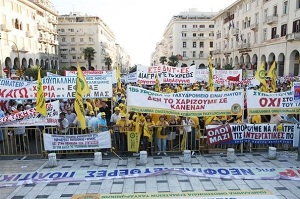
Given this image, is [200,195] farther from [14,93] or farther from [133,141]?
[14,93]

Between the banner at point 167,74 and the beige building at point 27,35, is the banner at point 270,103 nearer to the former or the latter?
the banner at point 167,74

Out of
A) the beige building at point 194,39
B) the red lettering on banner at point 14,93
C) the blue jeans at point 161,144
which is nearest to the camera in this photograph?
the blue jeans at point 161,144

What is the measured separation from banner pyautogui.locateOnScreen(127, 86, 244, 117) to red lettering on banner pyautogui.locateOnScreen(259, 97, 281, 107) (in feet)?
2.50

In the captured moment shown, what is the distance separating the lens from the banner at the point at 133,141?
32.4 ft

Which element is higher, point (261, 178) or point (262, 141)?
point (262, 141)

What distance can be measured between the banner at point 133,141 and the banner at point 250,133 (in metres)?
2.51

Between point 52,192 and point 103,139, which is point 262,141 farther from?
point 52,192

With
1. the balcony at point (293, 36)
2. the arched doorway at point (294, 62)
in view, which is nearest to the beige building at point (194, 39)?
the arched doorway at point (294, 62)

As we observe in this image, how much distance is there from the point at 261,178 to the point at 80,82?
6.37 meters

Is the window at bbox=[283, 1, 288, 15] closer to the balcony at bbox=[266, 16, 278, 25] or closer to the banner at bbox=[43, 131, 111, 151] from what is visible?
the balcony at bbox=[266, 16, 278, 25]

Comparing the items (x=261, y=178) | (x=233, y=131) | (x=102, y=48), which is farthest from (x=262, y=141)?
(x=102, y=48)

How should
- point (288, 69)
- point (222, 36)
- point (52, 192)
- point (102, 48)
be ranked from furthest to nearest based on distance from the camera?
point (102, 48) → point (222, 36) → point (288, 69) → point (52, 192)

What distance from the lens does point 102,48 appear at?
8369 centimetres

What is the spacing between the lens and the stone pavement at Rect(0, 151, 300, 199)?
7.32 metres
